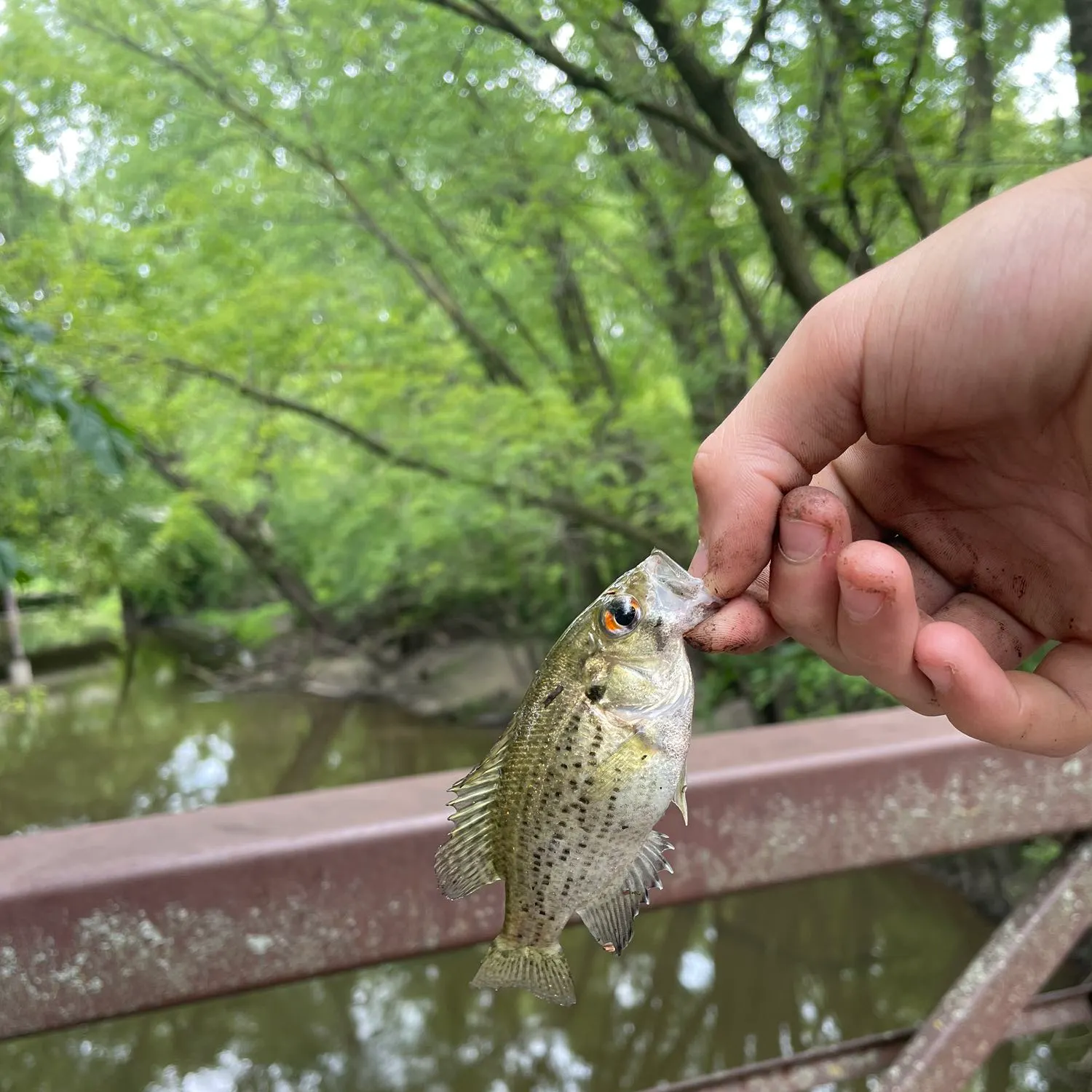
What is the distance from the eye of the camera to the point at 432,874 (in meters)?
1.53

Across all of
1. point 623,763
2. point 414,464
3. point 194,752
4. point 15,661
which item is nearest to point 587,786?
point 623,763

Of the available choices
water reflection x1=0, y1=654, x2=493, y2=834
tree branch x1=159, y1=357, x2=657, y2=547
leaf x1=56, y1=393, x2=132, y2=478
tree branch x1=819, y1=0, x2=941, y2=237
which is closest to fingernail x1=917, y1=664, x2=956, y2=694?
leaf x1=56, y1=393, x2=132, y2=478

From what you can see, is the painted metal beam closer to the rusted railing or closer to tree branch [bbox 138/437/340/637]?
the rusted railing

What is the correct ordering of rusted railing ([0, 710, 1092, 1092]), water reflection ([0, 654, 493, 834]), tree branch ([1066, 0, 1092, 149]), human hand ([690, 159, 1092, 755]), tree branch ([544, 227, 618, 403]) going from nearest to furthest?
human hand ([690, 159, 1092, 755]) < rusted railing ([0, 710, 1092, 1092]) < tree branch ([1066, 0, 1092, 149]) < tree branch ([544, 227, 618, 403]) < water reflection ([0, 654, 493, 834])

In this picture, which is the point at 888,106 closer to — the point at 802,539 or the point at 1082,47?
the point at 1082,47

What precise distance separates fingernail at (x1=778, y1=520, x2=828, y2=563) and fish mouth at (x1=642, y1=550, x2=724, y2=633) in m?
0.15

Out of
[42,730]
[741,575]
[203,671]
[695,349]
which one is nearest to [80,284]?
[695,349]

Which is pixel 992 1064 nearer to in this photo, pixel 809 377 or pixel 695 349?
pixel 809 377

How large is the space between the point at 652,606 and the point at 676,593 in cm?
4

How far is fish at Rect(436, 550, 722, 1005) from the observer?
3.83 ft

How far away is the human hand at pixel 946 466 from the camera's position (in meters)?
1.06

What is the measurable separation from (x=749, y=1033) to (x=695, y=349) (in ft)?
15.1

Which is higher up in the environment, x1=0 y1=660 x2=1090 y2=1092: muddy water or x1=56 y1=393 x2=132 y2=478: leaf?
x1=56 y1=393 x2=132 y2=478: leaf

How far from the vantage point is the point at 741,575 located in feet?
4.10
